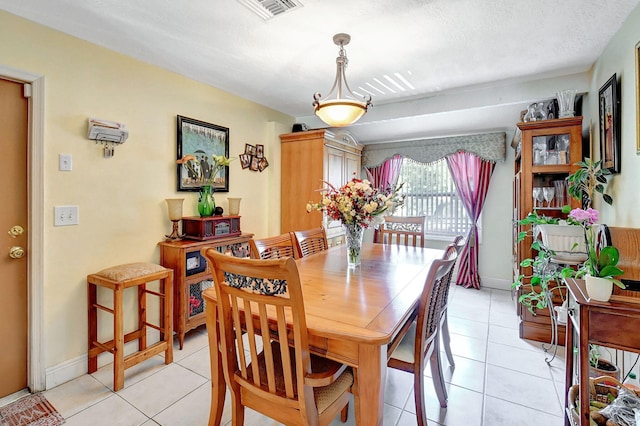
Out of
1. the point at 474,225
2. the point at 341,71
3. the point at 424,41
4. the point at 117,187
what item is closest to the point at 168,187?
the point at 117,187

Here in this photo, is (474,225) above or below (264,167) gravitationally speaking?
below

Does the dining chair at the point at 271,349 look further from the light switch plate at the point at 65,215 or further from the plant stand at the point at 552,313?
the plant stand at the point at 552,313

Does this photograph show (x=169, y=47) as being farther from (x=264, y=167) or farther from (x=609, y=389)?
(x=609, y=389)

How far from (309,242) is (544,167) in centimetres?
225

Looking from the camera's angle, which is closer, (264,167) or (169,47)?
(169,47)

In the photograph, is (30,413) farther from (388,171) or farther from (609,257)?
(388,171)

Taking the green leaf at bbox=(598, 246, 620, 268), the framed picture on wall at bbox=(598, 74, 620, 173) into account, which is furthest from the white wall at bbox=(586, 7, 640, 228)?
the green leaf at bbox=(598, 246, 620, 268)

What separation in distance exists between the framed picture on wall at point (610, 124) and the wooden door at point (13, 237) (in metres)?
3.85

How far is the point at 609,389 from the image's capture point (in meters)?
1.33

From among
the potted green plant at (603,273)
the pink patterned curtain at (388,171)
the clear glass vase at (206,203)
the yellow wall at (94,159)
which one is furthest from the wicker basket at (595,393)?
the pink patterned curtain at (388,171)

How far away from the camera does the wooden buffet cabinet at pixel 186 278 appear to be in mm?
2514

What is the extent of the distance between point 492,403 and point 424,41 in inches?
96.5

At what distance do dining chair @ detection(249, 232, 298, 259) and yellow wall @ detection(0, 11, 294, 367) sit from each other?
3.47 feet

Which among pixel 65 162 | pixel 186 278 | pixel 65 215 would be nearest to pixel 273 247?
pixel 186 278
